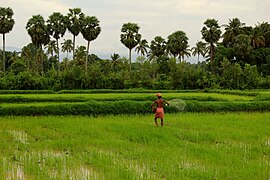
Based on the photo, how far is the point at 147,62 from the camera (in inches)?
1743

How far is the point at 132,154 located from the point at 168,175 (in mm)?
1623

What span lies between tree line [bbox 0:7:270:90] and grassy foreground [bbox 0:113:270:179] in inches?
777

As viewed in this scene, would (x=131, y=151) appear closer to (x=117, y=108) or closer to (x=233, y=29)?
(x=117, y=108)

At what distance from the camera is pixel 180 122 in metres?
12.3

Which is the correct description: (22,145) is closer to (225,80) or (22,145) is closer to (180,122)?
(180,122)

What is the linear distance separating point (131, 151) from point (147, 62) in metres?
37.3

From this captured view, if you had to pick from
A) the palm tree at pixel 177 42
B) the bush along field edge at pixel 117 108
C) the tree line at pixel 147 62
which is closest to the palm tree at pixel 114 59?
the tree line at pixel 147 62

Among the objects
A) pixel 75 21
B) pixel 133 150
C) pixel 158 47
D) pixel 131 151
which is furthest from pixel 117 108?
pixel 158 47

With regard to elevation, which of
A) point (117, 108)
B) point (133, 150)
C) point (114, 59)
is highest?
point (114, 59)

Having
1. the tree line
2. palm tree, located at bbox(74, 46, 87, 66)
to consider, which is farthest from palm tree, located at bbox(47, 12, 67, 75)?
palm tree, located at bbox(74, 46, 87, 66)

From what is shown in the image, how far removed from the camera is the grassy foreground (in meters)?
5.75

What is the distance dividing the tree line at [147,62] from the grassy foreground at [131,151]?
1972 cm

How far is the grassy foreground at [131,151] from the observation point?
18.9ft

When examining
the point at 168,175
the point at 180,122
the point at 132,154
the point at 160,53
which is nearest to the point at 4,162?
the point at 132,154
